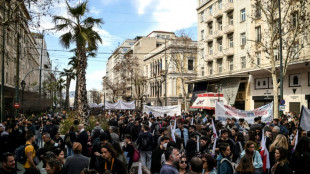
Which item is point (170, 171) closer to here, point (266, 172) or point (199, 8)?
point (266, 172)

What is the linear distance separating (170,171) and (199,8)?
39.5m

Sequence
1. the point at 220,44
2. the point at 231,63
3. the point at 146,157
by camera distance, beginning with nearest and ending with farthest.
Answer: the point at 146,157, the point at 231,63, the point at 220,44

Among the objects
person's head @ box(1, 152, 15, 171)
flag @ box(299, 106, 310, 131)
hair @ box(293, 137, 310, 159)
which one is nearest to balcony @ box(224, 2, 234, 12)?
flag @ box(299, 106, 310, 131)

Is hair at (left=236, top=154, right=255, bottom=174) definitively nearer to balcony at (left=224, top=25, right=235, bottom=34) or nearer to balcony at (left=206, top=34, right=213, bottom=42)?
balcony at (left=224, top=25, right=235, bottom=34)

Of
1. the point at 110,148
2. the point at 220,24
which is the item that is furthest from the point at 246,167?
the point at 220,24

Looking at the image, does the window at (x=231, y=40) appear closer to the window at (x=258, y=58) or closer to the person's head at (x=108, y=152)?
the window at (x=258, y=58)

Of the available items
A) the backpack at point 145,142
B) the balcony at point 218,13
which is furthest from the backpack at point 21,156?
the balcony at point 218,13

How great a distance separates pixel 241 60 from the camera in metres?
32.2

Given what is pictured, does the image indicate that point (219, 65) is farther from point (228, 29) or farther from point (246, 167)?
point (246, 167)

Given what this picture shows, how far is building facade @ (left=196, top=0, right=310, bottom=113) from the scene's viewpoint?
25311 millimetres

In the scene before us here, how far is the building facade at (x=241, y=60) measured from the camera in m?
25.3

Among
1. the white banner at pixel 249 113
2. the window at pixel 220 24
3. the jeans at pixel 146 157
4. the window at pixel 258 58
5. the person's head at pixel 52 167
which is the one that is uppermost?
the window at pixel 220 24

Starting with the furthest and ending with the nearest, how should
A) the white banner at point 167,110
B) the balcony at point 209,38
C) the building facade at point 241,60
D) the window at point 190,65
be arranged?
1. the window at point 190,65
2. the balcony at point 209,38
3. the building facade at point 241,60
4. the white banner at point 167,110

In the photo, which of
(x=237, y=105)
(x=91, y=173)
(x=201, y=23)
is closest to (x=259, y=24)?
(x=237, y=105)
